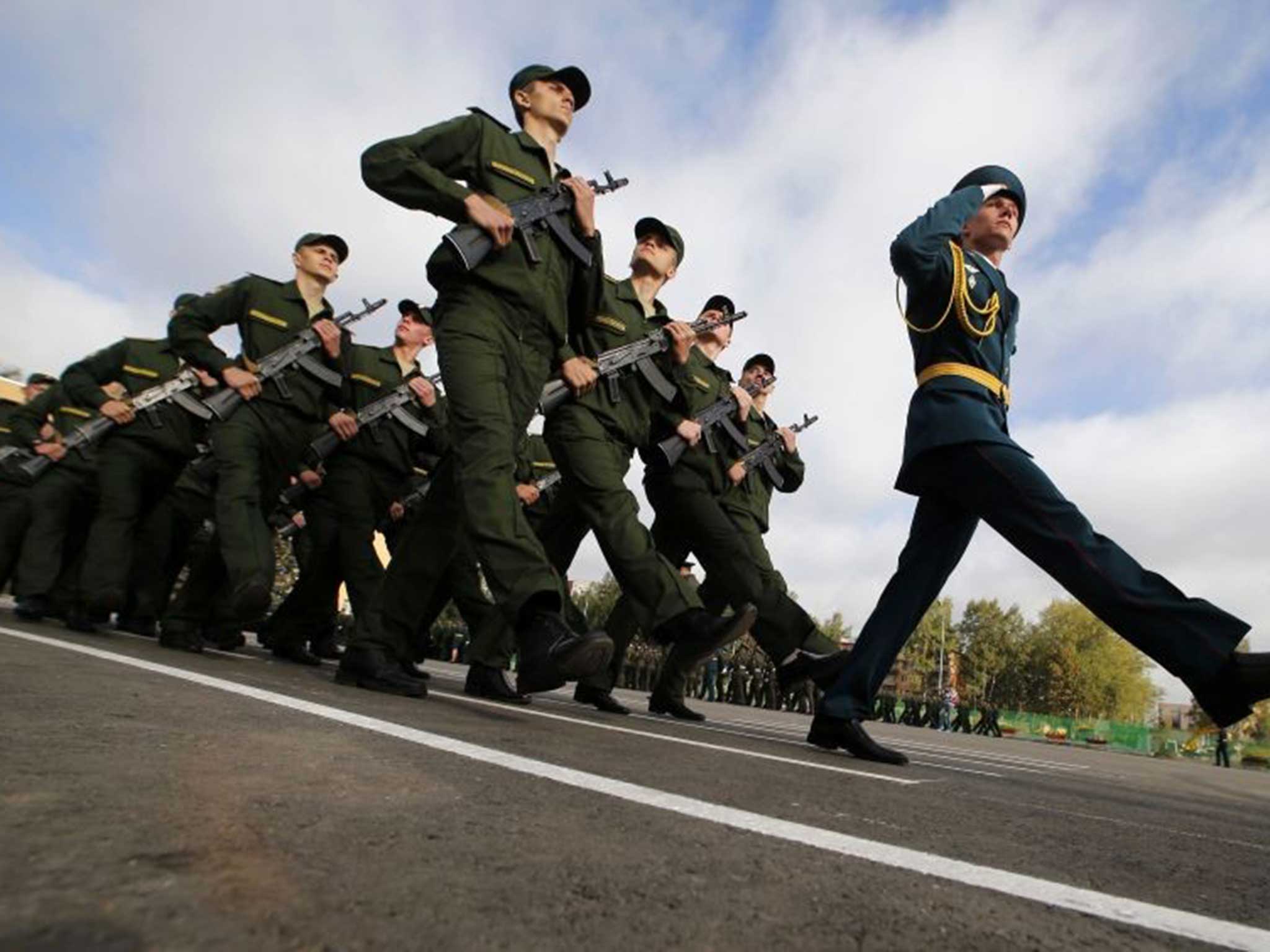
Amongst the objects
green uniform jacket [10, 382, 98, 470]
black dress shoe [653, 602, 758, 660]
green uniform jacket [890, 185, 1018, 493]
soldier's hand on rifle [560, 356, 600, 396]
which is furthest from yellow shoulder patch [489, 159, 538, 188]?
green uniform jacket [10, 382, 98, 470]

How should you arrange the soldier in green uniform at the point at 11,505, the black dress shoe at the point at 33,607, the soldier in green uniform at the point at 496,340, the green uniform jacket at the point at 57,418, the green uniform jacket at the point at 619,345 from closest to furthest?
1. the soldier in green uniform at the point at 496,340
2. the green uniform jacket at the point at 619,345
3. the black dress shoe at the point at 33,607
4. the green uniform jacket at the point at 57,418
5. the soldier in green uniform at the point at 11,505

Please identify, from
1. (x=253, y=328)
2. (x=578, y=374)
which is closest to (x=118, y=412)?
(x=253, y=328)

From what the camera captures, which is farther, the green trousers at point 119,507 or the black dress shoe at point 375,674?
the green trousers at point 119,507

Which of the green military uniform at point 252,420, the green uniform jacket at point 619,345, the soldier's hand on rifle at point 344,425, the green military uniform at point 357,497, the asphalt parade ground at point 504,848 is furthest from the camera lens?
the green military uniform at point 357,497

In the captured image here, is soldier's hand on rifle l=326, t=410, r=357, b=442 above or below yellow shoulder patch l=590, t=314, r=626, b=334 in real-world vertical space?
below

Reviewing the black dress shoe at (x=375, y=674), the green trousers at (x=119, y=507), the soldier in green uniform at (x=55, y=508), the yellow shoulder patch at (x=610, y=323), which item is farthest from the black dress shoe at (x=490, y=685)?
the soldier in green uniform at (x=55, y=508)

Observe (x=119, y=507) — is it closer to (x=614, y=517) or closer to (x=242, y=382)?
(x=242, y=382)

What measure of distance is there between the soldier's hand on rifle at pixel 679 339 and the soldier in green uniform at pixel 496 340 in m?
1.16

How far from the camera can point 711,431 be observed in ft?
18.8

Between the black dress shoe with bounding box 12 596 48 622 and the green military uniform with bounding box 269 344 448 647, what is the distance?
58.9 inches

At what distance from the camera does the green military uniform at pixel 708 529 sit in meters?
4.86

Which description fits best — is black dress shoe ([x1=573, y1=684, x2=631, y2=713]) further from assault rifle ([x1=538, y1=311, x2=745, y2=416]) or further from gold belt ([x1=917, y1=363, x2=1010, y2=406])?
gold belt ([x1=917, y1=363, x2=1010, y2=406])

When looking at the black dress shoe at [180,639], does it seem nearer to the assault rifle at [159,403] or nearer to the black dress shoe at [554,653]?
the assault rifle at [159,403]

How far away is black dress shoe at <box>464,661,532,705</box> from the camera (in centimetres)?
464
